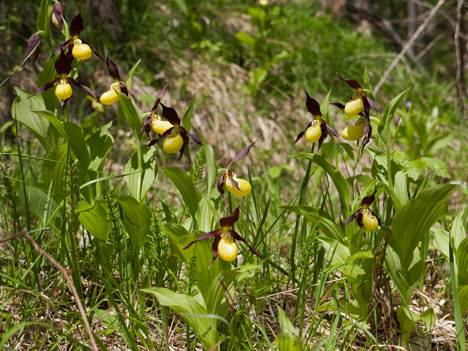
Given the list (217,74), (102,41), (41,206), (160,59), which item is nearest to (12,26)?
(102,41)

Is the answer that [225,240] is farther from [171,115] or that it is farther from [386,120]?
[386,120]

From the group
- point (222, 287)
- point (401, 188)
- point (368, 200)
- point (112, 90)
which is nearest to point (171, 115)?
point (112, 90)

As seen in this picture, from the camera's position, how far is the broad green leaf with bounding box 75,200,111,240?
55.3 inches

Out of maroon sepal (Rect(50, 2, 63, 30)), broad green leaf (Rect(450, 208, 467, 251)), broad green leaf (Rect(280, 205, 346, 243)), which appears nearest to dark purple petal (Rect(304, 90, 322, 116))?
broad green leaf (Rect(280, 205, 346, 243))

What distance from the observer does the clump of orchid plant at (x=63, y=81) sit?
145 centimetres

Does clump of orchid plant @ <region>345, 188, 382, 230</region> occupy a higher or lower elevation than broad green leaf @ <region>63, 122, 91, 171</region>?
lower

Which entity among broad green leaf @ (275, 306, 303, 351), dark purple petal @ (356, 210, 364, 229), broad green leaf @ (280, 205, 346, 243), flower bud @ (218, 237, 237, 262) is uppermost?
flower bud @ (218, 237, 237, 262)

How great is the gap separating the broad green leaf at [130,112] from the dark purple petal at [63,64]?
239 mm

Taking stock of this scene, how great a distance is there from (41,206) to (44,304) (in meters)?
0.35

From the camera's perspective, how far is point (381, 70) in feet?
14.8

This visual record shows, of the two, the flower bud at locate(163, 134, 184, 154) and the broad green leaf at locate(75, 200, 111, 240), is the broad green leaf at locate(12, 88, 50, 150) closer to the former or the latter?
the broad green leaf at locate(75, 200, 111, 240)

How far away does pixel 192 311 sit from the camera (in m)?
1.17

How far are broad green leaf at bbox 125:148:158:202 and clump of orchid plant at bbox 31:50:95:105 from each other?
27cm

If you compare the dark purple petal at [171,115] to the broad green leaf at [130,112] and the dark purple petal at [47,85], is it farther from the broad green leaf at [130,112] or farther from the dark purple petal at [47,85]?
the dark purple petal at [47,85]
